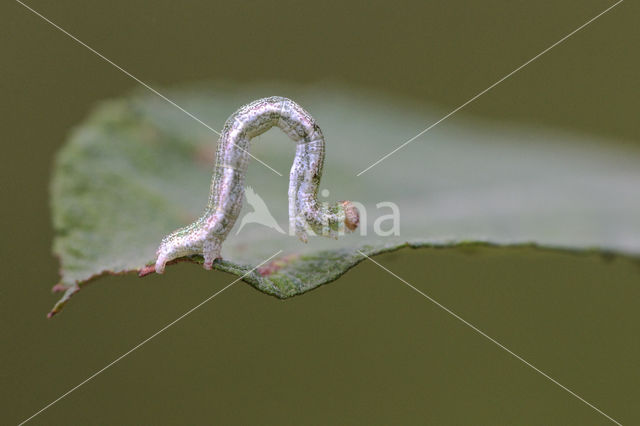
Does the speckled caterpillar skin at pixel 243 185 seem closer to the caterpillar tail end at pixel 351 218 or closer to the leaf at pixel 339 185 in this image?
the caterpillar tail end at pixel 351 218

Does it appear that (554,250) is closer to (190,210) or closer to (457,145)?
(190,210)

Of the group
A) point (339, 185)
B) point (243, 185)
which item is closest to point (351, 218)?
point (243, 185)

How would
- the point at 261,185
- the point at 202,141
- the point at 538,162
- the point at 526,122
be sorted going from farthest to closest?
the point at 526,122
the point at 538,162
the point at 202,141
the point at 261,185

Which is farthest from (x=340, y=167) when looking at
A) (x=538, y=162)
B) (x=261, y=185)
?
(x=538, y=162)

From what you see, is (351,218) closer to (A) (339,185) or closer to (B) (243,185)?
(B) (243,185)

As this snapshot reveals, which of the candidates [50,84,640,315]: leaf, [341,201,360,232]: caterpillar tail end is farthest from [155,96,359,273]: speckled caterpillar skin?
[50,84,640,315]: leaf

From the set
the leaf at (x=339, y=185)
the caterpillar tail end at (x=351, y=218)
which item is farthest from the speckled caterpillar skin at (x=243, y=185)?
the leaf at (x=339, y=185)
